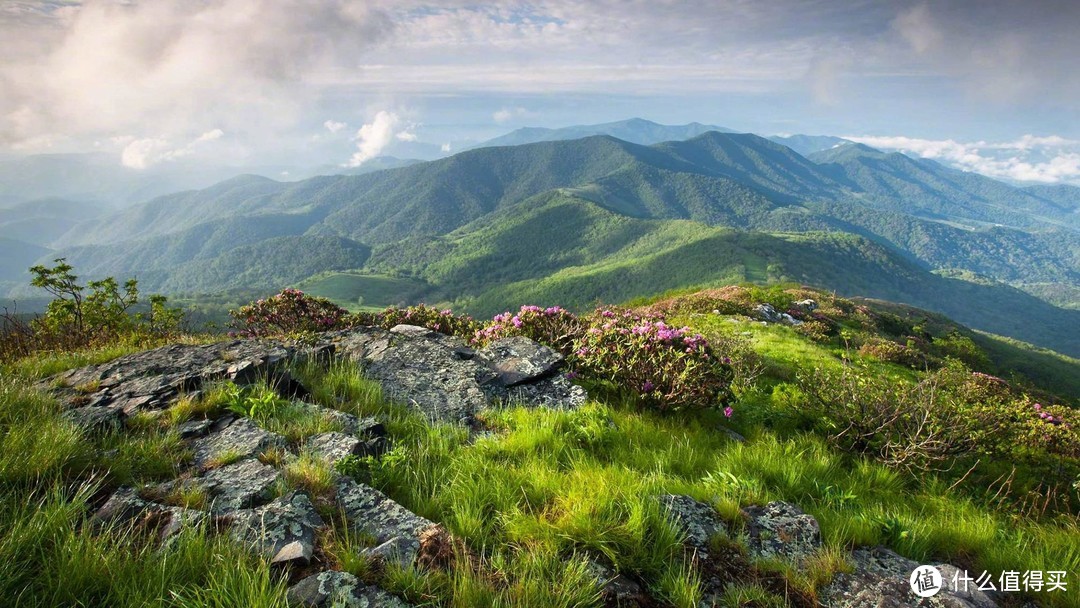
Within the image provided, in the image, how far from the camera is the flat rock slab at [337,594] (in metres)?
2.61

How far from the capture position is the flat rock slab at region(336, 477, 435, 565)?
307cm

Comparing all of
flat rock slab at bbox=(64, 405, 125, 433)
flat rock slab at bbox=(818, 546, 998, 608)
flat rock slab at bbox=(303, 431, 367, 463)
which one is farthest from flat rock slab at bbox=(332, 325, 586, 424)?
flat rock slab at bbox=(818, 546, 998, 608)

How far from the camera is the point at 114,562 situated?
2668mm

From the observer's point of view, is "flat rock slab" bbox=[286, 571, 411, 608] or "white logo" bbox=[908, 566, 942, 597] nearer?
"flat rock slab" bbox=[286, 571, 411, 608]

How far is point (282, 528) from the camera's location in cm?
318

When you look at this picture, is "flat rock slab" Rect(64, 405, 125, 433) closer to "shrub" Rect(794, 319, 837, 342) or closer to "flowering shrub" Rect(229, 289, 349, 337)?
"flowering shrub" Rect(229, 289, 349, 337)

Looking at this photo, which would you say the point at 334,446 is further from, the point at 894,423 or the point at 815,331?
the point at 815,331

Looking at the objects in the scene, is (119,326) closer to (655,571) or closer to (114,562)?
(114,562)

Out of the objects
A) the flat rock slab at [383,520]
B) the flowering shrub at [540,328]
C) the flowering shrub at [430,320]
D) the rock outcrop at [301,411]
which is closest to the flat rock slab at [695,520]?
the rock outcrop at [301,411]

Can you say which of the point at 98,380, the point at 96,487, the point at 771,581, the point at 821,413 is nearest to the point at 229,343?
the point at 98,380

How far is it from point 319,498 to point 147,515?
3.44ft

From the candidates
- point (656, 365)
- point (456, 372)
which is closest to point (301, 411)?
point (456, 372)

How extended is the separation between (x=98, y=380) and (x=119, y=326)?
7140 millimetres

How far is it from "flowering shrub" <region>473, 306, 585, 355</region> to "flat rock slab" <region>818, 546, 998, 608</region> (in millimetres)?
5381
